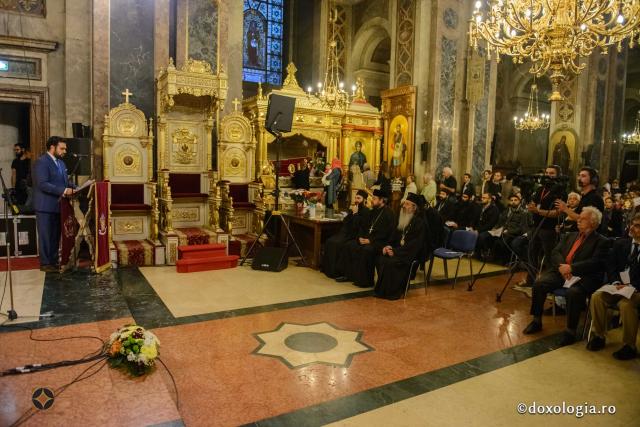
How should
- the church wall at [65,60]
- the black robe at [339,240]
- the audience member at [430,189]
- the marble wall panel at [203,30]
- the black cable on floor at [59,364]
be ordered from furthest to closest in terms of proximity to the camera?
the audience member at [430,189], the marble wall panel at [203,30], the church wall at [65,60], the black robe at [339,240], the black cable on floor at [59,364]

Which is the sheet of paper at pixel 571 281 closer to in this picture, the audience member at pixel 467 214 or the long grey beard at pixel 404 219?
the long grey beard at pixel 404 219

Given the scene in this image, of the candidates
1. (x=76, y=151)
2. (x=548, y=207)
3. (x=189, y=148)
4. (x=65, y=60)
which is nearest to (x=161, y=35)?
(x=65, y=60)

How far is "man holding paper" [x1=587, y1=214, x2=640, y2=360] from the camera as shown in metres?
4.18

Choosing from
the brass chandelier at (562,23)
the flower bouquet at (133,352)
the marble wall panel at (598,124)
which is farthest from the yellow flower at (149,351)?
the marble wall panel at (598,124)

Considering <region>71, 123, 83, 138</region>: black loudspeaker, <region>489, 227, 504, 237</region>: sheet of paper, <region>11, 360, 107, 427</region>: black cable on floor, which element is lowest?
<region>11, 360, 107, 427</region>: black cable on floor

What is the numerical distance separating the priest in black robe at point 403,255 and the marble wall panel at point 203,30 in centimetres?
509

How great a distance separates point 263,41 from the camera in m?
16.2

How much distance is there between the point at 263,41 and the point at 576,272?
546 inches

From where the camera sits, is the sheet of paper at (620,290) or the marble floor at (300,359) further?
the sheet of paper at (620,290)

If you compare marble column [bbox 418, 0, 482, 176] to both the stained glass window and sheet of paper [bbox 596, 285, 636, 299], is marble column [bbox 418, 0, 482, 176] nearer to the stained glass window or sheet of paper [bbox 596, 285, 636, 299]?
the stained glass window

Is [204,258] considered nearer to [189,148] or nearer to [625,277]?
[189,148]

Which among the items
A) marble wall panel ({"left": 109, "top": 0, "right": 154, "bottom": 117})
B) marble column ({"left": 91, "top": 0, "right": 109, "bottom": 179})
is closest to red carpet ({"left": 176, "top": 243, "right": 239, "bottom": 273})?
marble column ({"left": 91, "top": 0, "right": 109, "bottom": 179})

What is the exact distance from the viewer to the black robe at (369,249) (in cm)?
643

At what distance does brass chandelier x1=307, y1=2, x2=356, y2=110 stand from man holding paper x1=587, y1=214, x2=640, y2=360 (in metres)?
8.19
